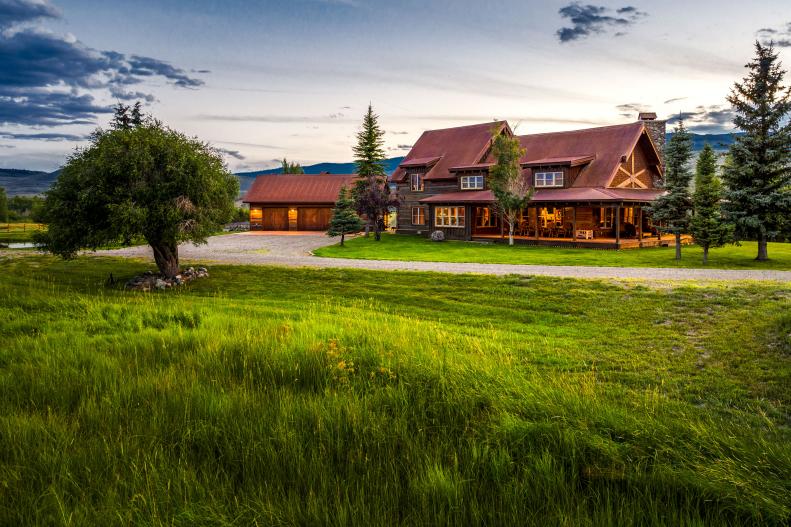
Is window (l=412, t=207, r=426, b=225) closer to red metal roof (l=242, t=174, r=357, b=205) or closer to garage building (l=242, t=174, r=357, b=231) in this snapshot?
red metal roof (l=242, t=174, r=357, b=205)

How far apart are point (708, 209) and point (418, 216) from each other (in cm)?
2576

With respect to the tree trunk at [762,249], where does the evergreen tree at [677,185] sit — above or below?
above

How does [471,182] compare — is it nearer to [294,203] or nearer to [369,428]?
[294,203]

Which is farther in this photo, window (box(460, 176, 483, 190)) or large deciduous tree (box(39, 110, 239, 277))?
window (box(460, 176, 483, 190))

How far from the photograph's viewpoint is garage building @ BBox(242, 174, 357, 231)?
56.5 meters

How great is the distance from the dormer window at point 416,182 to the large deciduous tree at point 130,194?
2765 cm

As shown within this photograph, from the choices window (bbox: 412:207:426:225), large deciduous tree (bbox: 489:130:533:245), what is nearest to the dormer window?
window (bbox: 412:207:426:225)

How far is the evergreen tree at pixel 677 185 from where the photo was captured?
26.5 m

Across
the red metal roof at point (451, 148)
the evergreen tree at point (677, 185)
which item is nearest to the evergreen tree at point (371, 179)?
the red metal roof at point (451, 148)

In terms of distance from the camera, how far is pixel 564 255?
2769 cm

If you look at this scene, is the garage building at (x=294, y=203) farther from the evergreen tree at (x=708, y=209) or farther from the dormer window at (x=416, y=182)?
the evergreen tree at (x=708, y=209)

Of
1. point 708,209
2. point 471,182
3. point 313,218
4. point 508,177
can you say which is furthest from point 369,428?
point 313,218

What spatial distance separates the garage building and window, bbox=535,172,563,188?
23.6 meters

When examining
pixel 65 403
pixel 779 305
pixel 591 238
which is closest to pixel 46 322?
pixel 65 403
